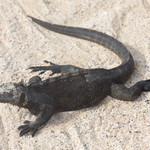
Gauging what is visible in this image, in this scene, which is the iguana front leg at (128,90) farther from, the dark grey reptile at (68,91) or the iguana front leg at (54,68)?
the iguana front leg at (54,68)

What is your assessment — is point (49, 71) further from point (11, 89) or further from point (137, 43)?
point (137, 43)

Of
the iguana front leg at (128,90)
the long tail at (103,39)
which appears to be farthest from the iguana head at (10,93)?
the long tail at (103,39)

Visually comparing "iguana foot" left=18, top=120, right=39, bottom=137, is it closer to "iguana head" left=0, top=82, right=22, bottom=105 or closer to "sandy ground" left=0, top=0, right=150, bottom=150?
"sandy ground" left=0, top=0, right=150, bottom=150

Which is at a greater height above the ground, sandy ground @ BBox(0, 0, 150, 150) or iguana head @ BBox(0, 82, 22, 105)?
iguana head @ BBox(0, 82, 22, 105)

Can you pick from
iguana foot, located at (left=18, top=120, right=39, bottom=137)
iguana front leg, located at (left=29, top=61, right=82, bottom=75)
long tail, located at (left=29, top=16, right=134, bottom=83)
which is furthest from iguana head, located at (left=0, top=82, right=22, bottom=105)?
long tail, located at (left=29, top=16, right=134, bottom=83)

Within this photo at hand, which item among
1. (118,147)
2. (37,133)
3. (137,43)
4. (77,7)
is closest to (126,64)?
(137,43)
